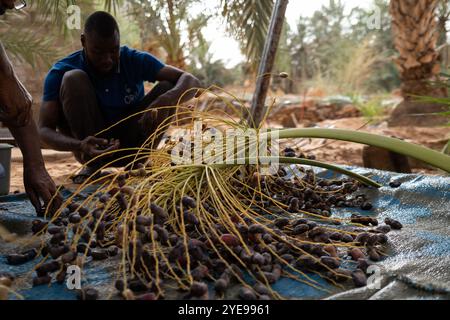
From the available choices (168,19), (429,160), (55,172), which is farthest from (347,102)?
(429,160)

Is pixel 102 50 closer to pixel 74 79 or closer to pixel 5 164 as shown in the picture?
pixel 74 79

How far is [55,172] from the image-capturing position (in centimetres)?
467

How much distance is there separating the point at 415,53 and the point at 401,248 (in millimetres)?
5903

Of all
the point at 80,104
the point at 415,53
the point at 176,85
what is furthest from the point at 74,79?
the point at 415,53

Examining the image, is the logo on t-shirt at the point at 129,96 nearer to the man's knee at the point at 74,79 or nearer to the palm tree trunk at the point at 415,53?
the man's knee at the point at 74,79

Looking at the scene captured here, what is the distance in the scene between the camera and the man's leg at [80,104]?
9.36 ft

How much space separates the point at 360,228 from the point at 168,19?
6631 millimetres

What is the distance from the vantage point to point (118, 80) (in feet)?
10.1

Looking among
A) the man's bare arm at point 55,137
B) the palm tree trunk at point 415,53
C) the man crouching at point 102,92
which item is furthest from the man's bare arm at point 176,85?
the palm tree trunk at point 415,53

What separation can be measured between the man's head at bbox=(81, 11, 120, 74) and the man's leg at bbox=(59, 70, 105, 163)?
159mm

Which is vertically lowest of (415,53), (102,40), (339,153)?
(339,153)

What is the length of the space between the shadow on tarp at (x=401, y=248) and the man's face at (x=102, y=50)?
78 cm

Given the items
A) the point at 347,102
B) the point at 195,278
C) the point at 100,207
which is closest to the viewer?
the point at 195,278

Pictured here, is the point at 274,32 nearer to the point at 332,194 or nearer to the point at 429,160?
the point at 332,194
